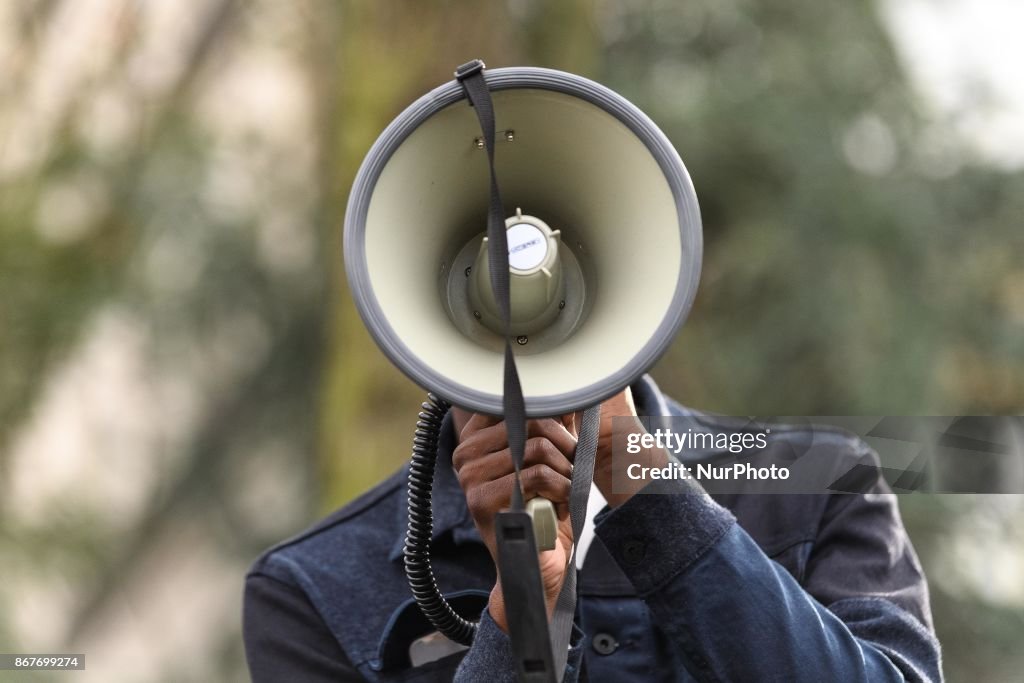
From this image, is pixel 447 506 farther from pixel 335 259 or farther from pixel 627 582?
pixel 335 259

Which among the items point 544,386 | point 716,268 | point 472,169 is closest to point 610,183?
point 472,169

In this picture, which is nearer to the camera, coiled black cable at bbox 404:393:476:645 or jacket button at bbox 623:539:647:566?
jacket button at bbox 623:539:647:566

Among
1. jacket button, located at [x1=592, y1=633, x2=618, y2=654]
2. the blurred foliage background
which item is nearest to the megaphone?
jacket button, located at [x1=592, y1=633, x2=618, y2=654]

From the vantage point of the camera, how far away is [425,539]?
1.60m

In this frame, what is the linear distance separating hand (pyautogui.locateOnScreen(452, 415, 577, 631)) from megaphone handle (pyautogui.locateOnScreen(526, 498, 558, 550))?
0.03m

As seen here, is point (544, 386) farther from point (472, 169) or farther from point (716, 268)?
point (716, 268)

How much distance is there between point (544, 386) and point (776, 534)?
1.97 feet

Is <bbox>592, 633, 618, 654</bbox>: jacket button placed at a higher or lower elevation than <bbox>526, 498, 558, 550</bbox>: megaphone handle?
lower

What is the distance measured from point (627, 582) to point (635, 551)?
267 mm

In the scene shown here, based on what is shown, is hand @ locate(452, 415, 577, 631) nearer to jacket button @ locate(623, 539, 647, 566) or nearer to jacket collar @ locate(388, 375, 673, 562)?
jacket button @ locate(623, 539, 647, 566)

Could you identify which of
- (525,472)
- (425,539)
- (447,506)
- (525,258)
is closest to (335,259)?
(447,506)

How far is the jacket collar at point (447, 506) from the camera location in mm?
1731

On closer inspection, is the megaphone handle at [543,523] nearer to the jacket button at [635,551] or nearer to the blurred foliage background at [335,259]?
the jacket button at [635,551]

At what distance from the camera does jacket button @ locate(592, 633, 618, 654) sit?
162 cm
